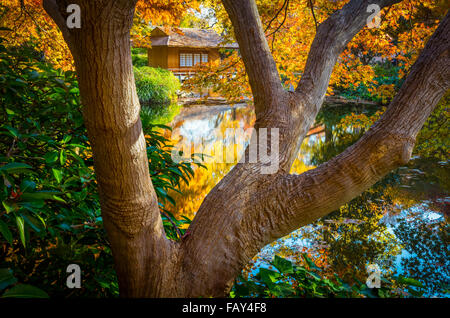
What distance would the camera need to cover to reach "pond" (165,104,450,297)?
13.0 ft

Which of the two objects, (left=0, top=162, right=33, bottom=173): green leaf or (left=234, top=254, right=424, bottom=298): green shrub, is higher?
(left=0, top=162, right=33, bottom=173): green leaf

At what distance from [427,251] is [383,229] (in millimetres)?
632

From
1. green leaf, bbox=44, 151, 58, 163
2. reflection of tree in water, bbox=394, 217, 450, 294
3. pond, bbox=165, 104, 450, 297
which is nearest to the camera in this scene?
green leaf, bbox=44, 151, 58, 163

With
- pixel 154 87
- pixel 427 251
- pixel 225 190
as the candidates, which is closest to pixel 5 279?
pixel 225 190

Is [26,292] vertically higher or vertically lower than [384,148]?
lower

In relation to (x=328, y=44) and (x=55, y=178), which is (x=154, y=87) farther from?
(x=55, y=178)

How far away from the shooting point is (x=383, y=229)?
4.84 meters

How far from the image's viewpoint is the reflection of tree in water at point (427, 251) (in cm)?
377
